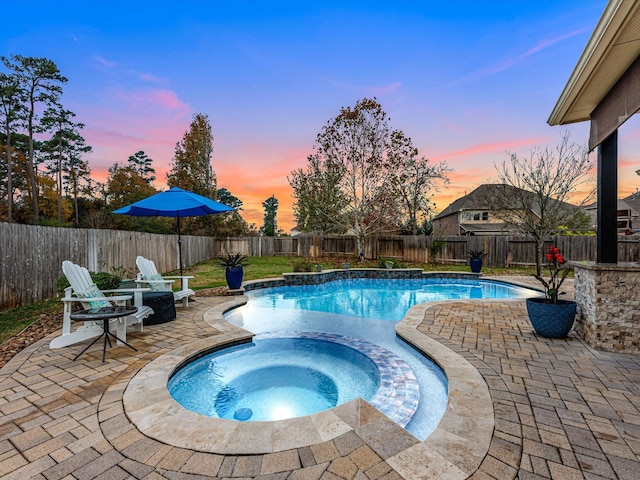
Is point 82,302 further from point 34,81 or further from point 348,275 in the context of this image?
point 34,81

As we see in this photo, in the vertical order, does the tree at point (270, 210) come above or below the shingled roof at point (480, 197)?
above

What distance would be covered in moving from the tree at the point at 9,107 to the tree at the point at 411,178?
2136cm

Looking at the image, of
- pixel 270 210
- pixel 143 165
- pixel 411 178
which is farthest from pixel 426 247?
pixel 270 210

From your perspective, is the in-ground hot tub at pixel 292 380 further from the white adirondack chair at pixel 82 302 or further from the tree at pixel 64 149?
the tree at pixel 64 149

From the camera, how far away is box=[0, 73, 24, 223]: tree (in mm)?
16938

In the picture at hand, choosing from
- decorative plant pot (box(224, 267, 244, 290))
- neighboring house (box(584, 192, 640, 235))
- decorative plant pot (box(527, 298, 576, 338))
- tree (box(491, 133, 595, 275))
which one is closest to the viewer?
decorative plant pot (box(527, 298, 576, 338))

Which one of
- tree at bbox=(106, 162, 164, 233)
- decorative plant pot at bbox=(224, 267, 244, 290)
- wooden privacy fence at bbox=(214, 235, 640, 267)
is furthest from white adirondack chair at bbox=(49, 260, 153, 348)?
tree at bbox=(106, 162, 164, 233)

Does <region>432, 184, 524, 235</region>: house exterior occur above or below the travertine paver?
above

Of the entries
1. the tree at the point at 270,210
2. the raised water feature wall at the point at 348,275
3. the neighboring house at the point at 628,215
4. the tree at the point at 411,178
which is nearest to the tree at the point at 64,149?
the raised water feature wall at the point at 348,275

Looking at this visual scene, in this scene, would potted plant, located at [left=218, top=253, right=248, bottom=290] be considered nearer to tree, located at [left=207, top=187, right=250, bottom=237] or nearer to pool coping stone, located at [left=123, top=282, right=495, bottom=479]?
pool coping stone, located at [left=123, top=282, right=495, bottom=479]

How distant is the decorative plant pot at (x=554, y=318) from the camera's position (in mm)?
3908

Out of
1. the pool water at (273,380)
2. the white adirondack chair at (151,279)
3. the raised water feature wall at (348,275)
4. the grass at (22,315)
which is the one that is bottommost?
the pool water at (273,380)

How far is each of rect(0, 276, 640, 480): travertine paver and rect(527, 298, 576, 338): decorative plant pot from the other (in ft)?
1.12

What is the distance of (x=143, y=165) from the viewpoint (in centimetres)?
3484
